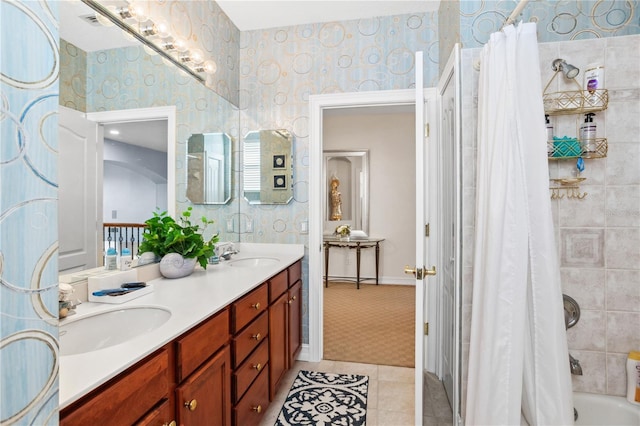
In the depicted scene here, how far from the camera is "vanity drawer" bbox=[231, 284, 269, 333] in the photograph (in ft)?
4.86

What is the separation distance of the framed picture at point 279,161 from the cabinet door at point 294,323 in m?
0.93

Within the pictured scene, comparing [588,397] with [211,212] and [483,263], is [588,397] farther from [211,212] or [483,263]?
[211,212]

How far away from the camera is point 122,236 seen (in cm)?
163

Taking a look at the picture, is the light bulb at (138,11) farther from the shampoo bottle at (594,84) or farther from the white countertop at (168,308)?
the shampoo bottle at (594,84)

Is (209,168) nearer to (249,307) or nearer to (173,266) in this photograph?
(173,266)

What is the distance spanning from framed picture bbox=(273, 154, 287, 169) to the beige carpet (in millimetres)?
1572

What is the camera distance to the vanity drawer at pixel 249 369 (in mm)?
1498

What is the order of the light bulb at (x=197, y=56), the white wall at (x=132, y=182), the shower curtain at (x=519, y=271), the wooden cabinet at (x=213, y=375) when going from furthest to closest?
the light bulb at (x=197, y=56)
the white wall at (x=132, y=182)
the shower curtain at (x=519, y=271)
the wooden cabinet at (x=213, y=375)

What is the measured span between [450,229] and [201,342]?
1588mm

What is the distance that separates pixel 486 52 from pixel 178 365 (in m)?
1.79

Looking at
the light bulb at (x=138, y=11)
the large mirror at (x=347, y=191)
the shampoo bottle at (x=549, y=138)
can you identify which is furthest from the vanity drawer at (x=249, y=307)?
the large mirror at (x=347, y=191)

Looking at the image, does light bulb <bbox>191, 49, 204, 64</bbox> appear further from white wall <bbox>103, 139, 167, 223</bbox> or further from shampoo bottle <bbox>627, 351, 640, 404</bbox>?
shampoo bottle <bbox>627, 351, 640, 404</bbox>

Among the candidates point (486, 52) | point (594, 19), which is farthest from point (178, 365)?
point (594, 19)

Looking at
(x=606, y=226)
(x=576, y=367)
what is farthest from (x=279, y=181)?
(x=576, y=367)
